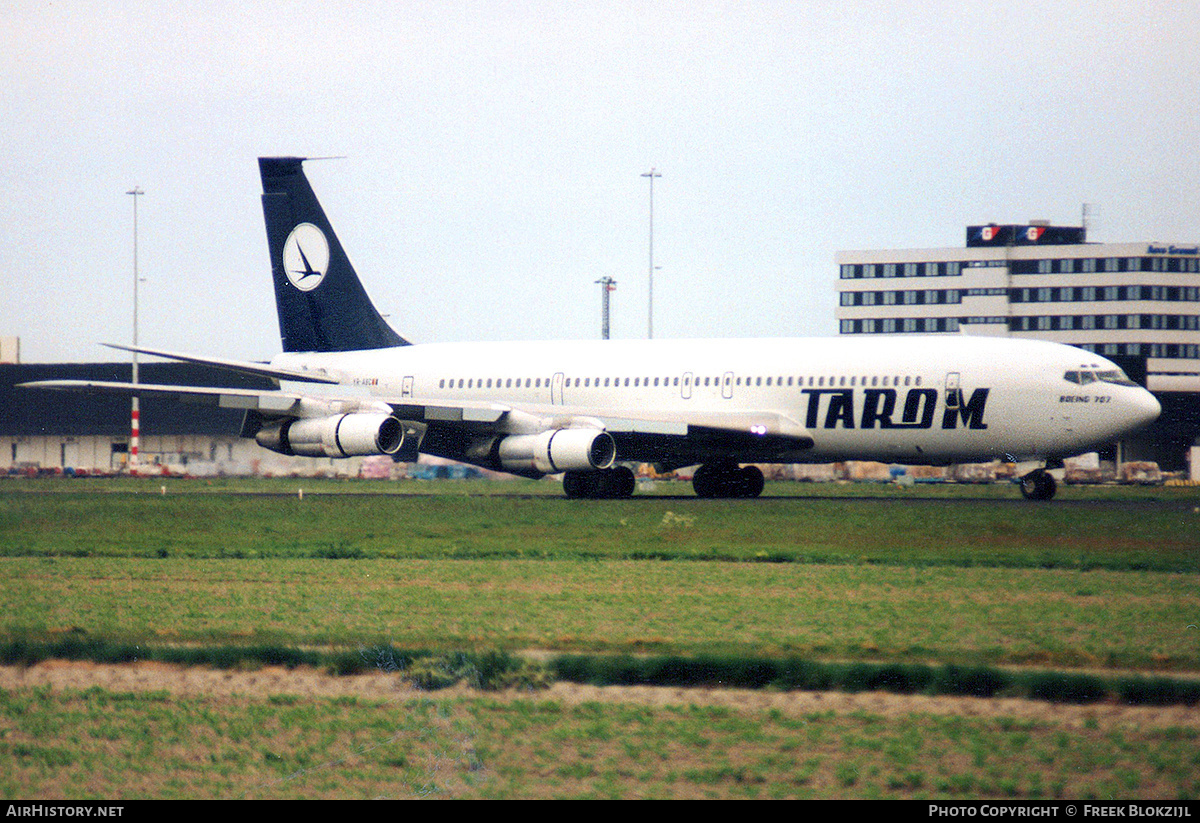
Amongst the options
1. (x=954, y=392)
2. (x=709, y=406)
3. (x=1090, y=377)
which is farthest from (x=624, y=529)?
(x=1090, y=377)

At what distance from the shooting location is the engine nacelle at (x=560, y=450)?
1410 inches

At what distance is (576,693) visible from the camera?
11.1 meters

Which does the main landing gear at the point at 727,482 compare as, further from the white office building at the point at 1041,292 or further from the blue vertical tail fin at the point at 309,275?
the white office building at the point at 1041,292

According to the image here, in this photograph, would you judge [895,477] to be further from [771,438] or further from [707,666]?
[707,666]

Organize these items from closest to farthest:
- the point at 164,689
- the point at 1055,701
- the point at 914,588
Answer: the point at 1055,701
the point at 164,689
the point at 914,588

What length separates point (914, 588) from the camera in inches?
690

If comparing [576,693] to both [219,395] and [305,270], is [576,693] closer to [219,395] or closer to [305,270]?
[219,395]

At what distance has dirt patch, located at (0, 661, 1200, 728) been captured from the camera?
1034 centimetres

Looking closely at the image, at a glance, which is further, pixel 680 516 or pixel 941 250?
pixel 941 250

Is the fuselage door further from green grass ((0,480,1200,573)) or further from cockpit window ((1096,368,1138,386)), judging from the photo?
cockpit window ((1096,368,1138,386))

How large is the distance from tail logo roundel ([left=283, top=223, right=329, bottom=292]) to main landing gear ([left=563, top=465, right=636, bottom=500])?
13.0m

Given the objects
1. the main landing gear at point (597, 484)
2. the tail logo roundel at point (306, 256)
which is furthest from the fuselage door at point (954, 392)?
the tail logo roundel at point (306, 256)
